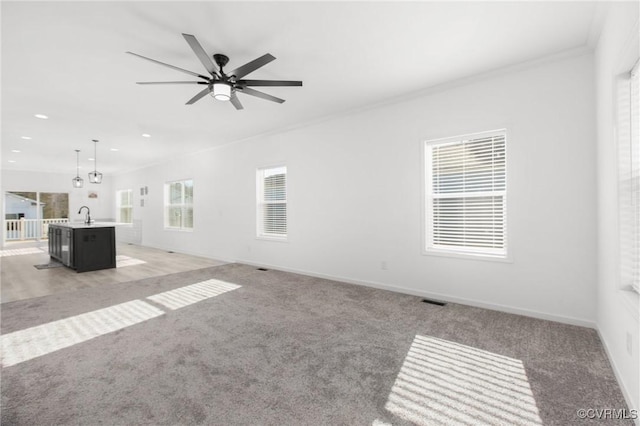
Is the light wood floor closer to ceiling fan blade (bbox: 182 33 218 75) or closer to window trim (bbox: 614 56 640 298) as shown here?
ceiling fan blade (bbox: 182 33 218 75)

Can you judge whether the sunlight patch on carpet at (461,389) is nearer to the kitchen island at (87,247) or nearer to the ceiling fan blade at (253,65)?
the ceiling fan blade at (253,65)

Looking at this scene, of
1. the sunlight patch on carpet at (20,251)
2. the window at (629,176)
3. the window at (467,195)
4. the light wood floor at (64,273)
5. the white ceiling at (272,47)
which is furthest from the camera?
the sunlight patch on carpet at (20,251)

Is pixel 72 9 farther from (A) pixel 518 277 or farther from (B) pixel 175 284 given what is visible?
(A) pixel 518 277

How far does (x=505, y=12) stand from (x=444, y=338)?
2.81m

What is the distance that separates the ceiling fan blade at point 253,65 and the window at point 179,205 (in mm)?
5803

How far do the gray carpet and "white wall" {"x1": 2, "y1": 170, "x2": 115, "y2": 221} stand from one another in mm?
9286

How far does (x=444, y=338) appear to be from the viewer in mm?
2648

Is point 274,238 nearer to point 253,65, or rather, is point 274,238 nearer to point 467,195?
point 467,195

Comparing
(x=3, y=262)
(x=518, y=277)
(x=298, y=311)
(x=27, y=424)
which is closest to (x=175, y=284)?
(x=298, y=311)

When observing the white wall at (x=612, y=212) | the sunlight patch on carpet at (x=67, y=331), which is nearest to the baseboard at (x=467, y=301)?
the white wall at (x=612, y=212)

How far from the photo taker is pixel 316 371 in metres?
2.12

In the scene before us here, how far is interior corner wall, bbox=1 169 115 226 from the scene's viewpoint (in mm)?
9758

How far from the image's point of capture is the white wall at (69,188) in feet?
32.0

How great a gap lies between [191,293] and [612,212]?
183 inches
